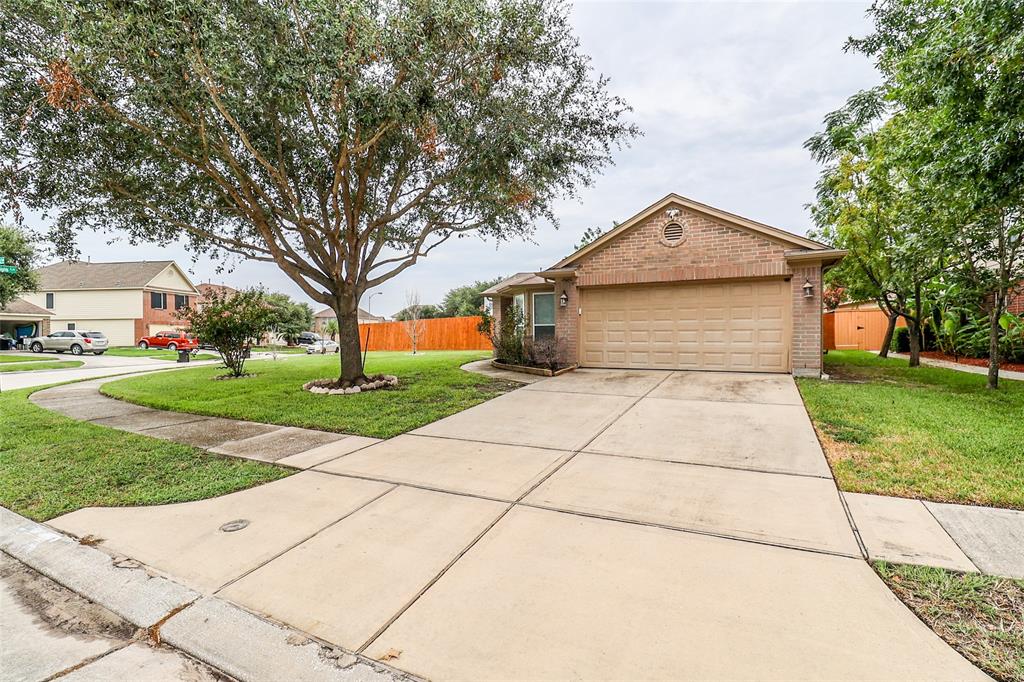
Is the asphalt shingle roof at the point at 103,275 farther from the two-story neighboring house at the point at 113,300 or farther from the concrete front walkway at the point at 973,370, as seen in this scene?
the concrete front walkway at the point at 973,370

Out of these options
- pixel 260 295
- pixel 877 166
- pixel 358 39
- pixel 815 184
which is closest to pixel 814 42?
pixel 877 166

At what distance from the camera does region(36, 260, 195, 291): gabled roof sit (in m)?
34.2

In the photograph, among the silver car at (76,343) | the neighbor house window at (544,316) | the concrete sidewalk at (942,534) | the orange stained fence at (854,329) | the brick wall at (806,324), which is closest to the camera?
the concrete sidewalk at (942,534)

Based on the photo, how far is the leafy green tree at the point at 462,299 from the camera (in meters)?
47.2

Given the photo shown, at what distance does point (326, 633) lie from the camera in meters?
2.16

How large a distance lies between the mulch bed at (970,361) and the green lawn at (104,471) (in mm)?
16675

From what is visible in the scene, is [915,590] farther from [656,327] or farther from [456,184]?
[656,327]

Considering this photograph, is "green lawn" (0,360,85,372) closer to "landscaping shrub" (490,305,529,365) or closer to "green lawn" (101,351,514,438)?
"green lawn" (101,351,514,438)

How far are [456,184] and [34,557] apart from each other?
25.7 ft

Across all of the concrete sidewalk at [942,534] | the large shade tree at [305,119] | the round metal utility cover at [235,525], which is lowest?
the round metal utility cover at [235,525]

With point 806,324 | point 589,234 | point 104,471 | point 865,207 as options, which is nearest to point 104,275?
point 589,234

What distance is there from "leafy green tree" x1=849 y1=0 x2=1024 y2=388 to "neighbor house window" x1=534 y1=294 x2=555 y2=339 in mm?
7993

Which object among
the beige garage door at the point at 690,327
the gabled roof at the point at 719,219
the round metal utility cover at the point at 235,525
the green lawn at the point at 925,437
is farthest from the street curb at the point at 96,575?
the gabled roof at the point at 719,219

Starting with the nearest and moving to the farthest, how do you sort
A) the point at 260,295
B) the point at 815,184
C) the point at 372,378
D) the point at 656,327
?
the point at 372,378
the point at 656,327
the point at 260,295
the point at 815,184
